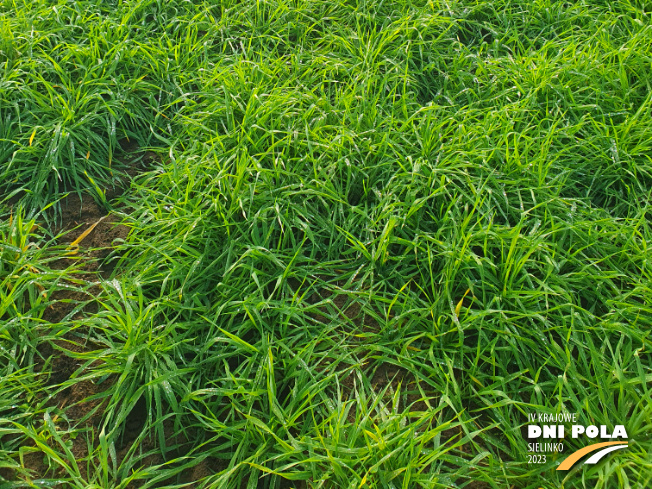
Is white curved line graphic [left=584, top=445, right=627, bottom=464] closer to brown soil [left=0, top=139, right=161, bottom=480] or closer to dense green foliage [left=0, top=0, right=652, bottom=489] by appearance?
dense green foliage [left=0, top=0, right=652, bottom=489]

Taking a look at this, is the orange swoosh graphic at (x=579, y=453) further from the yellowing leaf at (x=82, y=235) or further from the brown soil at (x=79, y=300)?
the yellowing leaf at (x=82, y=235)

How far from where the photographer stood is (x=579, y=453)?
1.61 metres

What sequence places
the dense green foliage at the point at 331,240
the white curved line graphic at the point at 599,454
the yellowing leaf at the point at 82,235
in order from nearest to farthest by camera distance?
the white curved line graphic at the point at 599,454 → the dense green foliage at the point at 331,240 → the yellowing leaf at the point at 82,235

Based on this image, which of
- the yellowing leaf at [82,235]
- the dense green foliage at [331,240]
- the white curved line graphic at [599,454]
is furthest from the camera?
the yellowing leaf at [82,235]

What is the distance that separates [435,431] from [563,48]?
236 centimetres

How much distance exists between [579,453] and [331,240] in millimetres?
1208

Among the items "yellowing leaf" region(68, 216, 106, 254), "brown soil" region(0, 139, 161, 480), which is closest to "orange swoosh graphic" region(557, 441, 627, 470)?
"brown soil" region(0, 139, 161, 480)

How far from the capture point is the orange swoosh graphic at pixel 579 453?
62.9 inches

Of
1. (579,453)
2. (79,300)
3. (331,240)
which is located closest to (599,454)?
(579,453)

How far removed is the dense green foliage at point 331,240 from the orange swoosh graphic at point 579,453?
1.1 inches

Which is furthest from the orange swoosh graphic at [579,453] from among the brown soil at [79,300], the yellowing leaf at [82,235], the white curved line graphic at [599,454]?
the yellowing leaf at [82,235]

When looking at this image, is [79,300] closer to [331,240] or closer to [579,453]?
[331,240]

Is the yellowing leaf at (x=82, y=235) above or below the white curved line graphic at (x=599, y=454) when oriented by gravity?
above

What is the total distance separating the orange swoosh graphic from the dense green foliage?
0.03 meters
